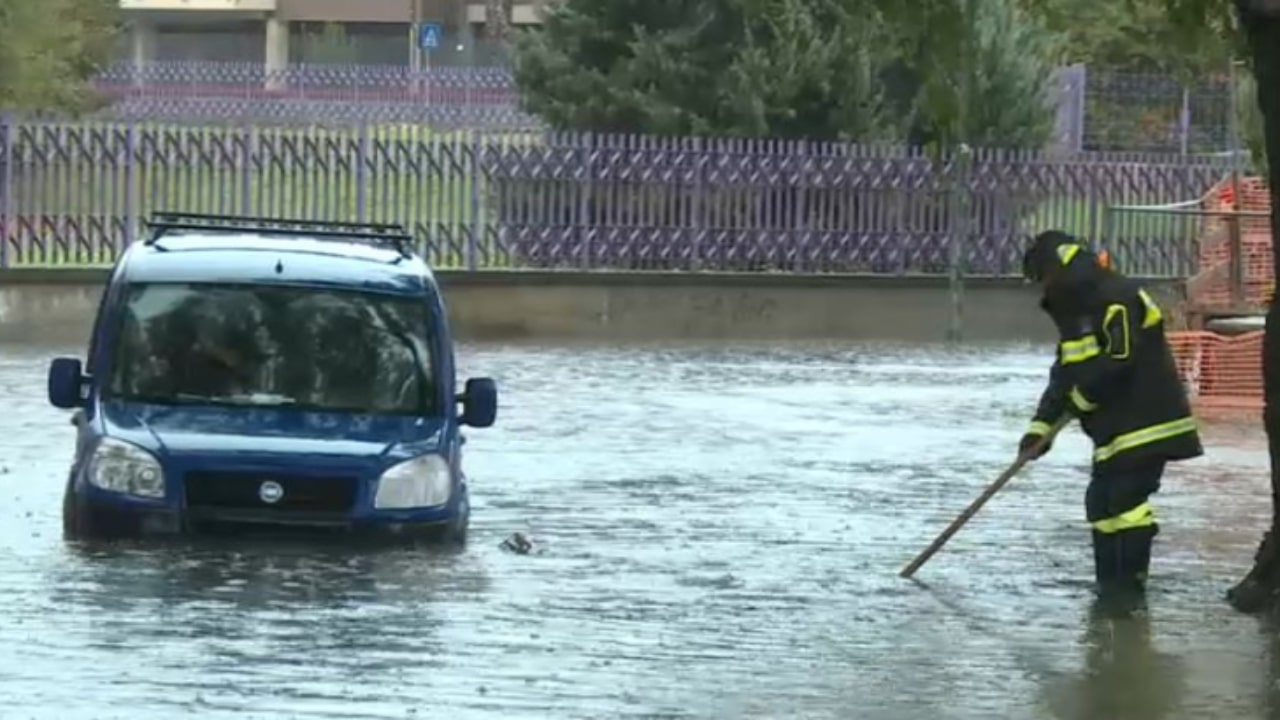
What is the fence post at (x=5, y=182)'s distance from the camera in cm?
2547

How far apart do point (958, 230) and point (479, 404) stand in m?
17.7

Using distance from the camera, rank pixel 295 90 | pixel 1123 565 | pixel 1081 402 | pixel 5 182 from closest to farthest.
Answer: pixel 1081 402 → pixel 1123 565 → pixel 5 182 → pixel 295 90

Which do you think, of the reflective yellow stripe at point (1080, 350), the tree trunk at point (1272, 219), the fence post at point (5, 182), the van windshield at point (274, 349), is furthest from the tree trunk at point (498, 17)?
the tree trunk at point (1272, 219)

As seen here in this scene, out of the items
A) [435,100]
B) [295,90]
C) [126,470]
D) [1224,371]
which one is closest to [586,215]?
[1224,371]

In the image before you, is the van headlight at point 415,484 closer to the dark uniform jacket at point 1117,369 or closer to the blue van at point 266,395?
the blue van at point 266,395

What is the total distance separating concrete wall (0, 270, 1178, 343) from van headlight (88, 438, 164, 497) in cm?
1496

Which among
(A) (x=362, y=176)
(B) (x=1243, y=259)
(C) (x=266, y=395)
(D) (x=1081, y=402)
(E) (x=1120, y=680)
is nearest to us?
(E) (x=1120, y=680)

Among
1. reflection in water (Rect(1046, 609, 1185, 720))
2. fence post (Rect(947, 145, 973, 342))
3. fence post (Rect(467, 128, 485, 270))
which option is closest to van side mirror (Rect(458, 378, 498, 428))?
reflection in water (Rect(1046, 609, 1185, 720))

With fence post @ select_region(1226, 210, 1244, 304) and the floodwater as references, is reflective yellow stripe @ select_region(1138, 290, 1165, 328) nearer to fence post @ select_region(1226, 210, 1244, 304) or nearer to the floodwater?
the floodwater

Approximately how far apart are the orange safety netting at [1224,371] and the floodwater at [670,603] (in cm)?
337

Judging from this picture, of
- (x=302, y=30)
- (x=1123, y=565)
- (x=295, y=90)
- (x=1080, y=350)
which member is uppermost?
(x=302, y=30)

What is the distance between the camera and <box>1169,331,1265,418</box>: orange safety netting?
20469mm

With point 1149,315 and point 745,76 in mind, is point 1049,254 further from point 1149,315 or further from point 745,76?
point 745,76

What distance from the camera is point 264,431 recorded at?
11.0 meters
